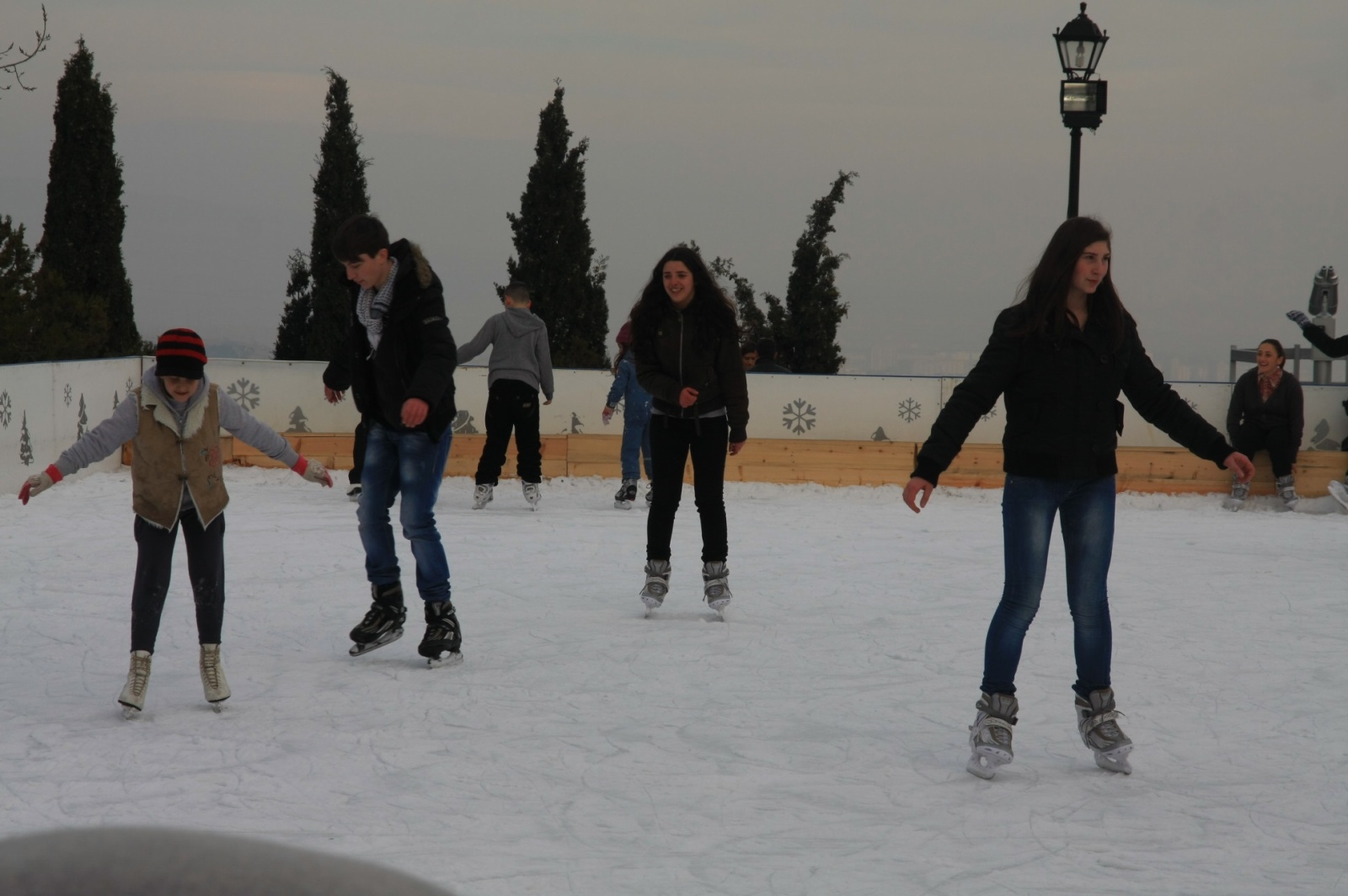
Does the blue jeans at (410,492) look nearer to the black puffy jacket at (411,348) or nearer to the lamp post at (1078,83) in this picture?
the black puffy jacket at (411,348)

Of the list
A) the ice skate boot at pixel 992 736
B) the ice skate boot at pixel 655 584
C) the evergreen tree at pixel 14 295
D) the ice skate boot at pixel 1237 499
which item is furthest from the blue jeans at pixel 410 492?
the evergreen tree at pixel 14 295

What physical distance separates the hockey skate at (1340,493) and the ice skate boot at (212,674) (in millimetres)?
10460

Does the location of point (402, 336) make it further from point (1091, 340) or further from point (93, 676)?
point (1091, 340)

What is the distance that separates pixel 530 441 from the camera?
10.7m

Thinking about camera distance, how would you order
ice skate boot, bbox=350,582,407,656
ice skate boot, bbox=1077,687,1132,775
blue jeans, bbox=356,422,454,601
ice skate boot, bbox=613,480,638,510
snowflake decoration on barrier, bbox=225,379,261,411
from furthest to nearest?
snowflake decoration on barrier, bbox=225,379,261,411 < ice skate boot, bbox=613,480,638,510 < ice skate boot, bbox=350,582,407,656 < blue jeans, bbox=356,422,454,601 < ice skate boot, bbox=1077,687,1132,775

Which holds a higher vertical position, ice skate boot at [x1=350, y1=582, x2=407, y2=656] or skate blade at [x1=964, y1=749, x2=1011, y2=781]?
ice skate boot at [x1=350, y1=582, x2=407, y2=656]

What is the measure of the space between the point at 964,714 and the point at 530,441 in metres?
6.35

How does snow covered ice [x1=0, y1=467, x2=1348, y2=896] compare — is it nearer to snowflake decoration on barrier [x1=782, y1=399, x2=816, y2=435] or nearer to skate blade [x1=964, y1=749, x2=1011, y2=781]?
skate blade [x1=964, y1=749, x2=1011, y2=781]

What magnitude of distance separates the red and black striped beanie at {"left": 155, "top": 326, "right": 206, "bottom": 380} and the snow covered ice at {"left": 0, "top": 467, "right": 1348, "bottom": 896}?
1.15m

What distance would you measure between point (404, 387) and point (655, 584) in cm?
178

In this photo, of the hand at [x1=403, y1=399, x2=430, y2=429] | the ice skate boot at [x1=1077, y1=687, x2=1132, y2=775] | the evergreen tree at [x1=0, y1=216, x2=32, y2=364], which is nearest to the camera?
the ice skate boot at [x1=1077, y1=687, x2=1132, y2=775]

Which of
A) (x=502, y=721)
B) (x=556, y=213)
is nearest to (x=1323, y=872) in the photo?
(x=502, y=721)

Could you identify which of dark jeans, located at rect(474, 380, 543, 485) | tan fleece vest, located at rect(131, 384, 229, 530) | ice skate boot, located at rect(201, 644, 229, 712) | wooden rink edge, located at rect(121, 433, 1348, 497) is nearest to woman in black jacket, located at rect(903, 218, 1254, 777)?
tan fleece vest, located at rect(131, 384, 229, 530)

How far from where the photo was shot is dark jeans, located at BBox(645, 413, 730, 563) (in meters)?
6.52
